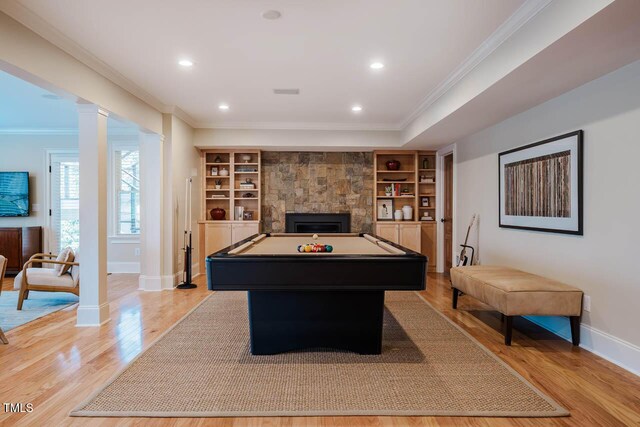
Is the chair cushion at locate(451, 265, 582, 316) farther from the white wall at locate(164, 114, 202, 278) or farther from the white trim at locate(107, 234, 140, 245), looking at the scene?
the white trim at locate(107, 234, 140, 245)

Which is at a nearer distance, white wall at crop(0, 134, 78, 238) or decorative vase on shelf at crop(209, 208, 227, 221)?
decorative vase on shelf at crop(209, 208, 227, 221)

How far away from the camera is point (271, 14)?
2721 millimetres

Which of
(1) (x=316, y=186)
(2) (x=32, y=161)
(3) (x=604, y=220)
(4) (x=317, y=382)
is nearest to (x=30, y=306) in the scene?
(2) (x=32, y=161)

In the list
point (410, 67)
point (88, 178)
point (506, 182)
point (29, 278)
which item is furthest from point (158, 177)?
point (506, 182)

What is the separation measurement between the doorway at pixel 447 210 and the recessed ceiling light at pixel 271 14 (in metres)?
4.62

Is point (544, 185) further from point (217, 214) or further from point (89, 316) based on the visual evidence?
point (217, 214)

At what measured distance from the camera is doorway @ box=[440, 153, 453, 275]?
6.59 meters

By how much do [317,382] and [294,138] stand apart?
4.64m

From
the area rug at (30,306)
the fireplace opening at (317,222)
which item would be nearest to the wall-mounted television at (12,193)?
the area rug at (30,306)

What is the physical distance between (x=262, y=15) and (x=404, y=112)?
3.27 m

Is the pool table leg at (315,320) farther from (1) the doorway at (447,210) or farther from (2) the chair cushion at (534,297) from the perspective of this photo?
(1) the doorway at (447,210)

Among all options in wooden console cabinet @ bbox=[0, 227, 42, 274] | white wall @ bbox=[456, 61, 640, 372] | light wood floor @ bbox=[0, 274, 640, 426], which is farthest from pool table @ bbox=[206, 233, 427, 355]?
wooden console cabinet @ bbox=[0, 227, 42, 274]

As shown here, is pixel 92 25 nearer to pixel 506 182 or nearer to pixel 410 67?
pixel 410 67

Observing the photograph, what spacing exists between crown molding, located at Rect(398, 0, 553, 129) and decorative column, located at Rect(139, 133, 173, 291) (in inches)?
144
